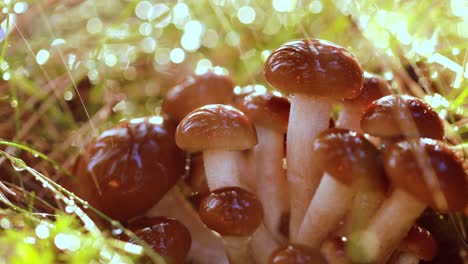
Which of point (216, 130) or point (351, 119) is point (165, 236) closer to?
point (216, 130)

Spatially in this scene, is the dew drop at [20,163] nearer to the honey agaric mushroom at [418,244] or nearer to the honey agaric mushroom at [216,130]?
the honey agaric mushroom at [216,130]

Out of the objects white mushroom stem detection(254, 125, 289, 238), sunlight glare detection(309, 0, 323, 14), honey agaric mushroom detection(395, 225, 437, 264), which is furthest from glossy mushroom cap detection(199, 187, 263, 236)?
sunlight glare detection(309, 0, 323, 14)

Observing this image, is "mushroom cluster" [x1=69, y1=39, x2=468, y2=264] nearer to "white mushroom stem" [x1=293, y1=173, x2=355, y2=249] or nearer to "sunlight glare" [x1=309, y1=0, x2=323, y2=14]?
"white mushroom stem" [x1=293, y1=173, x2=355, y2=249]

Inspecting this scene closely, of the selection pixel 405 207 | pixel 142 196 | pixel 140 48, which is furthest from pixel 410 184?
pixel 140 48

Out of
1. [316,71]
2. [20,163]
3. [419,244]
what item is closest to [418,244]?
[419,244]

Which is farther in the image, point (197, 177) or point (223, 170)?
point (197, 177)

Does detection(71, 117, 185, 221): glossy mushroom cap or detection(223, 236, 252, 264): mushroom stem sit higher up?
detection(71, 117, 185, 221): glossy mushroom cap

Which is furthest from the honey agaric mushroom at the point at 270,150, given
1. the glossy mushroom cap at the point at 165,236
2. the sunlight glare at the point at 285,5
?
the sunlight glare at the point at 285,5
